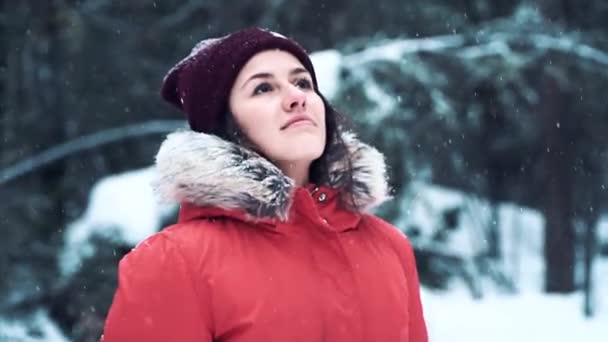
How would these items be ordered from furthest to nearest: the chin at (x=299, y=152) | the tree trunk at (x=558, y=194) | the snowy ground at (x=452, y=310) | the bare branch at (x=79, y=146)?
1. the tree trunk at (x=558, y=194)
2. the bare branch at (x=79, y=146)
3. the snowy ground at (x=452, y=310)
4. the chin at (x=299, y=152)

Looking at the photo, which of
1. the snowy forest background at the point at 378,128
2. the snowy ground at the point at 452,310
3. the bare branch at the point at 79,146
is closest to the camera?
the snowy ground at the point at 452,310

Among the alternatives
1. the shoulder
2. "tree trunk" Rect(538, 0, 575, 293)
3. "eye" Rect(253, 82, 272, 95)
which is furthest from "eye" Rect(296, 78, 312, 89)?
"tree trunk" Rect(538, 0, 575, 293)

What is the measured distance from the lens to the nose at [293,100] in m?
2.19

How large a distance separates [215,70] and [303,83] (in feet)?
0.86

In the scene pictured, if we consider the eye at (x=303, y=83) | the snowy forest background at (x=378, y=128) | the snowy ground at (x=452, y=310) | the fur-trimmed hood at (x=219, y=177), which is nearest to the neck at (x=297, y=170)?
the fur-trimmed hood at (x=219, y=177)

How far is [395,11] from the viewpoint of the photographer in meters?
8.79

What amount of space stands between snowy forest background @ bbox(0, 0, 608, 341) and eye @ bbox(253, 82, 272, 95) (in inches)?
140

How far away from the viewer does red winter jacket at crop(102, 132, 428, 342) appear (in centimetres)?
189

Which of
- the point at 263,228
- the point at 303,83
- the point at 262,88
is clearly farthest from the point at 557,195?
the point at 263,228

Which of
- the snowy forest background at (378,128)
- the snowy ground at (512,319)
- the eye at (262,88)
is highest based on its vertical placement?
the eye at (262,88)

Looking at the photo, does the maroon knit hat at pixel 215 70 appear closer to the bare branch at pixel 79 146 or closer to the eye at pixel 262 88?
the eye at pixel 262 88

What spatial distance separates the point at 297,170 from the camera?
7.46 feet

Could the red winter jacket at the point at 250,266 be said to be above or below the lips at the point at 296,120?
below

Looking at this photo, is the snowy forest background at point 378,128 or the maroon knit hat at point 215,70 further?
the snowy forest background at point 378,128
